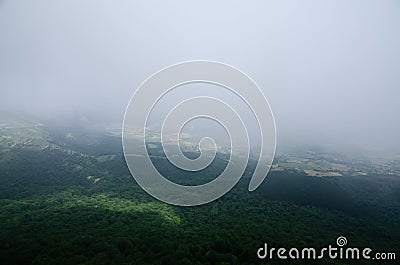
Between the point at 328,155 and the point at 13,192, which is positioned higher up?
the point at 328,155

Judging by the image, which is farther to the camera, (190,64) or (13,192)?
(13,192)

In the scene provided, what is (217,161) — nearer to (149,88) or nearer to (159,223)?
(159,223)

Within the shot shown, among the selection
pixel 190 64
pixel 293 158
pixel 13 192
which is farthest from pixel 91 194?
pixel 293 158

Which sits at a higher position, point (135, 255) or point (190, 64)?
point (190, 64)

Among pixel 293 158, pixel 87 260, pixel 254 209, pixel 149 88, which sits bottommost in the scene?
pixel 87 260

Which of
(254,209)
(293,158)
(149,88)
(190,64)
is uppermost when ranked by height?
(293,158)

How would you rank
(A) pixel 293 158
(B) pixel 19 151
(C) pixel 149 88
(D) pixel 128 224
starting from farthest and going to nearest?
(A) pixel 293 158
(B) pixel 19 151
(D) pixel 128 224
(C) pixel 149 88

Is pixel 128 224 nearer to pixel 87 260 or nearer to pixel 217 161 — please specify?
pixel 87 260

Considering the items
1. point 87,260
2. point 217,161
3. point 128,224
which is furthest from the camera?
point 217,161

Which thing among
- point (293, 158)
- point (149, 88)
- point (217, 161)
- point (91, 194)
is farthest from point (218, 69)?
point (293, 158)
